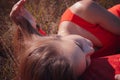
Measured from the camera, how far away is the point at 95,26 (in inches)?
55.6

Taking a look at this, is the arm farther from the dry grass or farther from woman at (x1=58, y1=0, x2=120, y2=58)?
the dry grass

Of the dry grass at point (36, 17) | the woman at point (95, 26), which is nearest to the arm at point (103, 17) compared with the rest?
the woman at point (95, 26)

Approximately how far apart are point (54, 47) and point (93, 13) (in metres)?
0.43

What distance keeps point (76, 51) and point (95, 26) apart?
1.43ft

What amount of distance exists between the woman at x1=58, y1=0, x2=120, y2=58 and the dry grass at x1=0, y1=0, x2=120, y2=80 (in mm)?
429

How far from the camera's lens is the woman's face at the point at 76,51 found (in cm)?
98

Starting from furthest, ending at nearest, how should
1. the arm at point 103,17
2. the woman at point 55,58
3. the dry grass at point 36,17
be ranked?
the dry grass at point 36,17
the arm at point 103,17
the woman at point 55,58

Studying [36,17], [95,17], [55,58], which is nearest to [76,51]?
[55,58]

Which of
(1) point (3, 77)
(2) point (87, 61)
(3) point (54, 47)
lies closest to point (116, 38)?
(2) point (87, 61)

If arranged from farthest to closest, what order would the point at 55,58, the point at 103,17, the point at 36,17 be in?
the point at 36,17, the point at 103,17, the point at 55,58

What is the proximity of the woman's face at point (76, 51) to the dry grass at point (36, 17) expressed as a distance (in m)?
0.68

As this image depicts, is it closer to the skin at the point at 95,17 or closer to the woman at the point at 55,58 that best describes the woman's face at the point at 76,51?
the woman at the point at 55,58

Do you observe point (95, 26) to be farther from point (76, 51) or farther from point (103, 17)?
point (76, 51)

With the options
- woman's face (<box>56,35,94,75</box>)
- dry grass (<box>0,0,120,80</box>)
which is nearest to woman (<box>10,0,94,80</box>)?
woman's face (<box>56,35,94,75</box>)
